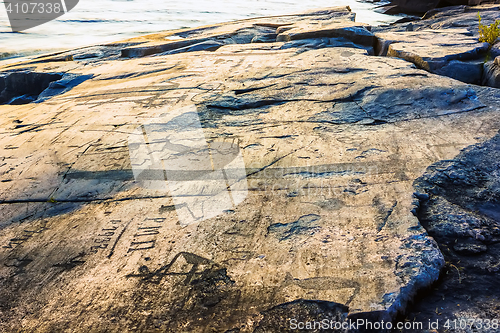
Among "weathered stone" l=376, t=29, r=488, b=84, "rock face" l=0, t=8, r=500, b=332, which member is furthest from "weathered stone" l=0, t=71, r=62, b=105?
"weathered stone" l=376, t=29, r=488, b=84

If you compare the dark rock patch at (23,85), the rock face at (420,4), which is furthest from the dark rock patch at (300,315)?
the rock face at (420,4)

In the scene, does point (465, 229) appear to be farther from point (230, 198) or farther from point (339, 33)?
point (339, 33)

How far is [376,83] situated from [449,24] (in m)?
4.01

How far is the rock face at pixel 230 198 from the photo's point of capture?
1.34 metres

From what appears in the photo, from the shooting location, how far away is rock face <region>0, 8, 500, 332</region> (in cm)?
134

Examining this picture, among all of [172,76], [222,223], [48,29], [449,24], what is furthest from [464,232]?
[48,29]

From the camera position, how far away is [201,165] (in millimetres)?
2270

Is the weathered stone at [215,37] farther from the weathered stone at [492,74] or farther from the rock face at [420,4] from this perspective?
the rock face at [420,4]

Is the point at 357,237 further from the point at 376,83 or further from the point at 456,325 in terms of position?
the point at 376,83

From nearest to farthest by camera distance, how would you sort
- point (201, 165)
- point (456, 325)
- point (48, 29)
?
point (456, 325) → point (201, 165) → point (48, 29)

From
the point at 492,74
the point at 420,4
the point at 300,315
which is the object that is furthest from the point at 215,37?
the point at 420,4

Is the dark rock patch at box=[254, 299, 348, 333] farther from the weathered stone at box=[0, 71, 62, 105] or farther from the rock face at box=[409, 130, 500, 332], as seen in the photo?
the weathered stone at box=[0, 71, 62, 105]

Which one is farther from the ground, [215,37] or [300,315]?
[215,37]

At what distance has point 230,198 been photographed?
1933mm
